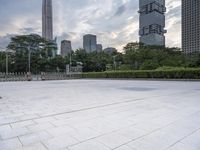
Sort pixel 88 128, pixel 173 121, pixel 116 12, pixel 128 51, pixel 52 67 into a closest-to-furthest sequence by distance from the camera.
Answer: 1. pixel 88 128
2. pixel 173 121
3. pixel 116 12
4. pixel 128 51
5. pixel 52 67

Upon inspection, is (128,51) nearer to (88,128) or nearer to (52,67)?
(52,67)

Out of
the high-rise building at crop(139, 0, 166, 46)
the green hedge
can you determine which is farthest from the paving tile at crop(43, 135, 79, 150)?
the high-rise building at crop(139, 0, 166, 46)

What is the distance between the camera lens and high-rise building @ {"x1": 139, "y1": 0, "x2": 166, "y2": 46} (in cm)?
5596

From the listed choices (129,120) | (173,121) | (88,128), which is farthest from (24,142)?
(173,121)

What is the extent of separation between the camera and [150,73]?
722 inches

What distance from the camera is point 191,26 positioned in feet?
161

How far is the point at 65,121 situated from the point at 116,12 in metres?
23.3

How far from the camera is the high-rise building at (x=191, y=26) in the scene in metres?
46.2

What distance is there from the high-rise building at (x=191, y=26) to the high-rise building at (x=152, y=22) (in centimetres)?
791

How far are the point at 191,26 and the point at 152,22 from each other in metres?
11.9

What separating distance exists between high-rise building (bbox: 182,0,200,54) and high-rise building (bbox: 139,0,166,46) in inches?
311

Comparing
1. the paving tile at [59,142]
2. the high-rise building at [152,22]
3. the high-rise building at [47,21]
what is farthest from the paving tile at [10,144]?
the high-rise building at [47,21]

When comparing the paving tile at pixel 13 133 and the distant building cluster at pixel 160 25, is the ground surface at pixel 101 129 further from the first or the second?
the distant building cluster at pixel 160 25

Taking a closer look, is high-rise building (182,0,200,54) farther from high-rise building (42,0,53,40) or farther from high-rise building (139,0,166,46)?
high-rise building (42,0,53,40)
